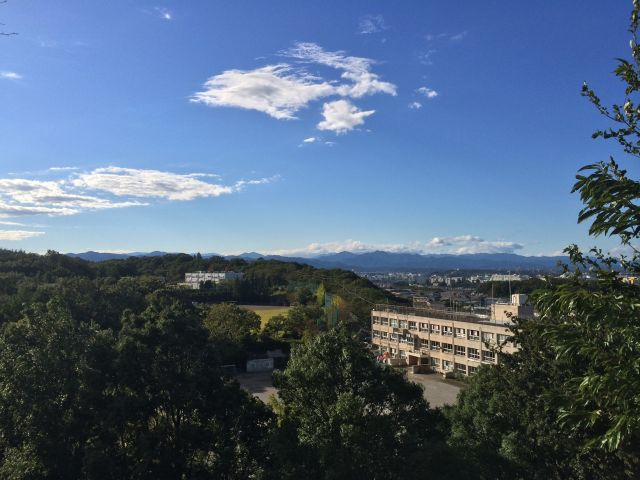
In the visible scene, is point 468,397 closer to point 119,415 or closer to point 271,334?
point 119,415

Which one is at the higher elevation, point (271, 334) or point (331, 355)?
point (331, 355)

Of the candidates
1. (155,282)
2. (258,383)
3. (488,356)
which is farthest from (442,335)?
(155,282)

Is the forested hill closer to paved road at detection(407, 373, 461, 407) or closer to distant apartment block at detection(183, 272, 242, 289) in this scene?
distant apartment block at detection(183, 272, 242, 289)

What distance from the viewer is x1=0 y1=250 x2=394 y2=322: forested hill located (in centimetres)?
4050

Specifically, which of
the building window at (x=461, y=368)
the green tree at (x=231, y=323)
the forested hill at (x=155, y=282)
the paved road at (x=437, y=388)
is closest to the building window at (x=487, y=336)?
the building window at (x=461, y=368)

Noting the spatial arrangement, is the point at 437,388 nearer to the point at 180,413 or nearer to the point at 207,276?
the point at 180,413

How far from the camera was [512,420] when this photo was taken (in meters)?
11.6

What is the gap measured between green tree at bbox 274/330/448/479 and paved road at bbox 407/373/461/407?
19.4 meters

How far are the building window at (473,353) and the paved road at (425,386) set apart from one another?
2.49 meters

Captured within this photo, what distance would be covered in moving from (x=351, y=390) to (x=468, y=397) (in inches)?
206

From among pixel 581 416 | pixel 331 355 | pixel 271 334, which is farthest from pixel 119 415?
pixel 271 334

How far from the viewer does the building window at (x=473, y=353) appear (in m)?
35.9

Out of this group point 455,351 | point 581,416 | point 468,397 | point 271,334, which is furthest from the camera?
point 271,334

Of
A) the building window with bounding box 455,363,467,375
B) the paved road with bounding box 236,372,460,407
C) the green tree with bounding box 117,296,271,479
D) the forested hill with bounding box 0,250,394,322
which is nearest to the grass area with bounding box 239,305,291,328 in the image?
the forested hill with bounding box 0,250,394,322
